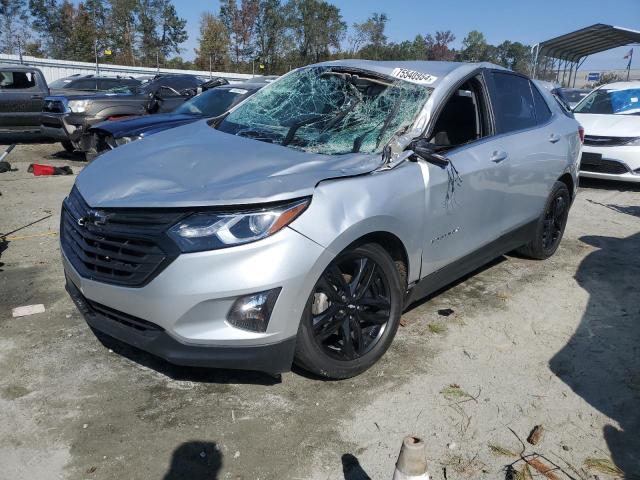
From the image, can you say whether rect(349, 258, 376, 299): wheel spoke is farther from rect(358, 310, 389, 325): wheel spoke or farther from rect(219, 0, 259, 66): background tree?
rect(219, 0, 259, 66): background tree

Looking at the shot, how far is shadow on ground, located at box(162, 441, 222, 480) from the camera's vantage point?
237 centimetres

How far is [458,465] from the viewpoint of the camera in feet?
8.14

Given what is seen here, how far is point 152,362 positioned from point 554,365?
2.39m

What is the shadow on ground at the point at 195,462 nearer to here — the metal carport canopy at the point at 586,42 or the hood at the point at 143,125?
the hood at the point at 143,125

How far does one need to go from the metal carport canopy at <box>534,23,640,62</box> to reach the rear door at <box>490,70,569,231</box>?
62.7 feet

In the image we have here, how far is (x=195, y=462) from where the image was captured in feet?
8.05

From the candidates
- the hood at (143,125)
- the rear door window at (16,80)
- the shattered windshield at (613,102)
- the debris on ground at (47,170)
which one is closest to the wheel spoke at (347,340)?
the hood at (143,125)

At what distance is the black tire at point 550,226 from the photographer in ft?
16.2

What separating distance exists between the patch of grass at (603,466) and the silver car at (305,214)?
1164mm

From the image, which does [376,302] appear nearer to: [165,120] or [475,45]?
[165,120]

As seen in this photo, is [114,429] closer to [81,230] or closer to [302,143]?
[81,230]

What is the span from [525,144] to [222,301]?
2.90 m

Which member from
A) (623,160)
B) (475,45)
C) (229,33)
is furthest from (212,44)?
(623,160)

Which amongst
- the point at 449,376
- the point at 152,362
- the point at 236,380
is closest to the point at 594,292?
the point at 449,376
